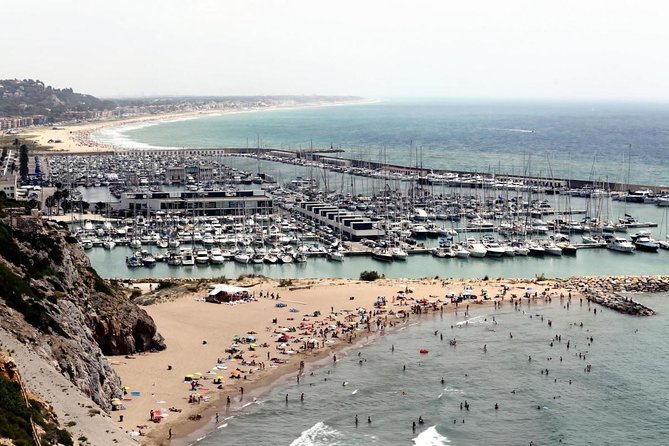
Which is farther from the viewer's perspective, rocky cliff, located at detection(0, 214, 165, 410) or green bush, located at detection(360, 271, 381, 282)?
green bush, located at detection(360, 271, 381, 282)

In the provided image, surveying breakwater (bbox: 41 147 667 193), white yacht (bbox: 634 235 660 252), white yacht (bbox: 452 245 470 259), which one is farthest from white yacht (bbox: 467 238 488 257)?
breakwater (bbox: 41 147 667 193)

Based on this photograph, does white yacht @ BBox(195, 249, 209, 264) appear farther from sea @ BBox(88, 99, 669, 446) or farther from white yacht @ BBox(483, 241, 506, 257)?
white yacht @ BBox(483, 241, 506, 257)

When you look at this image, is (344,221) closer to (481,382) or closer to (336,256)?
(336,256)

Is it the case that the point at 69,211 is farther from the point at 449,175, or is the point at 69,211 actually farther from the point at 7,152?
the point at 7,152

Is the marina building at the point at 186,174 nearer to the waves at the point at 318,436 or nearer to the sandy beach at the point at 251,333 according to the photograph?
the sandy beach at the point at 251,333

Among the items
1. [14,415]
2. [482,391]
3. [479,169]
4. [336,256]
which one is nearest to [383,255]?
[336,256]

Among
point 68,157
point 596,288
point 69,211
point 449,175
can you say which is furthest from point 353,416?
point 68,157
